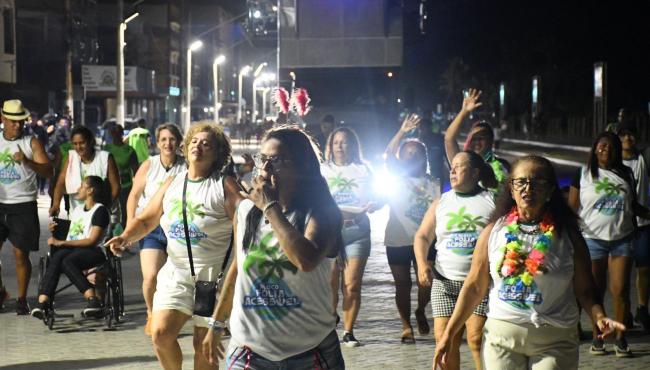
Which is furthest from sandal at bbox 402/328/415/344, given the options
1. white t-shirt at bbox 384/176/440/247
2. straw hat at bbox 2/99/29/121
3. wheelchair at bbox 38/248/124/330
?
straw hat at bbox 2/99/29/121

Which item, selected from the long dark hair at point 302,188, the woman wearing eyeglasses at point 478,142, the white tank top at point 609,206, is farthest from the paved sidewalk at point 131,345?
the long dark hair at point 302,188

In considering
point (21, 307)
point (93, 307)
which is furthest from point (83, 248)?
point (21, 307)

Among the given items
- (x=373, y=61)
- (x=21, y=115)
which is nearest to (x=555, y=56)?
(x=373, y=61)

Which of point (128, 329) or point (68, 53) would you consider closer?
point (128, 329)

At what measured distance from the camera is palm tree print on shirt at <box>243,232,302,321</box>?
442cm

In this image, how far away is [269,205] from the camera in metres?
4.24

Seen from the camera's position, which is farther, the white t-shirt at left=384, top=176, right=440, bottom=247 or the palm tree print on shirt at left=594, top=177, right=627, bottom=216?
the white t-shirt at left=384, top=176, right=440, bottom=247

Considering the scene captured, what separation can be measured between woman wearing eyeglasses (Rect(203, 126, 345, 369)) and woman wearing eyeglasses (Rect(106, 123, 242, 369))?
191 cm

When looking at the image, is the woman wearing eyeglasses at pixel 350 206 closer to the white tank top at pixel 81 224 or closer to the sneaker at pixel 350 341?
the sneaker at pixel 350 341

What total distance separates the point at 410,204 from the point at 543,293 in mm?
4293

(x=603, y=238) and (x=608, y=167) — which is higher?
(x=608, y=167)

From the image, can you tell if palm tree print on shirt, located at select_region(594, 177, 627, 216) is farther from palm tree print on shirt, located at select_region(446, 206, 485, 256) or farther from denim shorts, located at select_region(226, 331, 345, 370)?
denim shorts, located at select_region(226, 331, 345, 370)

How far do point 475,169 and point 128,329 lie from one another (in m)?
3.99

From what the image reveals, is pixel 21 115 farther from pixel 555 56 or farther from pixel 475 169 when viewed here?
pixel 555 56
